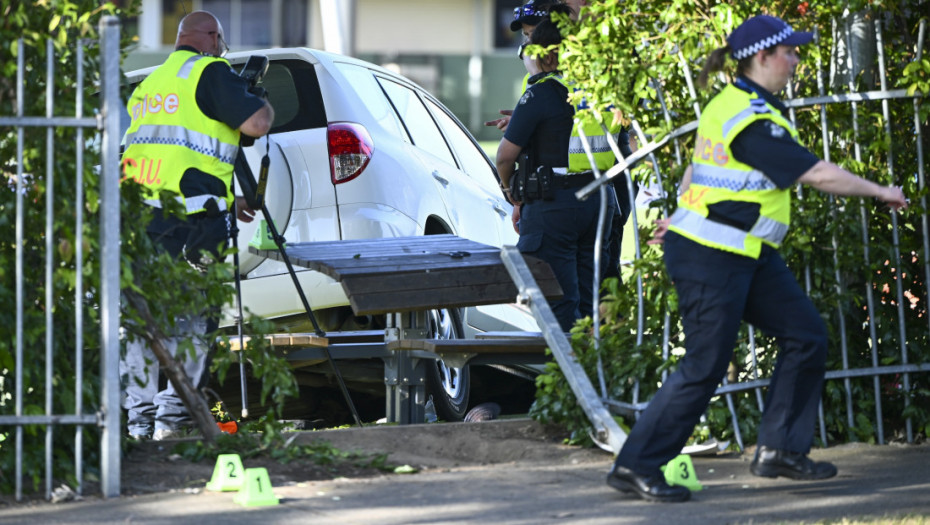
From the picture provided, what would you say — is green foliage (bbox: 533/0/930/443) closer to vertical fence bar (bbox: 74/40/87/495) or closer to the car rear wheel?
the car rear wheel

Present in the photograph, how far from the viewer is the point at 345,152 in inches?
303

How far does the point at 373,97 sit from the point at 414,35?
93.0 ft

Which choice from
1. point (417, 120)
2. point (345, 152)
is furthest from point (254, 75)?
point (417, 120)

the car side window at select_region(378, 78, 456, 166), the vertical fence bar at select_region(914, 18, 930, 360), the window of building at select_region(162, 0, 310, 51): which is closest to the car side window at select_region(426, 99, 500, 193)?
the car side window at select_region(378, 78, 456, 166)

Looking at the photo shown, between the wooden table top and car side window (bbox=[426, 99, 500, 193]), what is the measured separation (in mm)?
2310

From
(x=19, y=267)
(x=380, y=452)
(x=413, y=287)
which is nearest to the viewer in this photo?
(x=19, y=267)

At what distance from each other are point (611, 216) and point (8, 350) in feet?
10.6

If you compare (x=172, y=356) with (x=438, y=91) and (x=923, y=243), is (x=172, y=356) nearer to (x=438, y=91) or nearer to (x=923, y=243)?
(x=923, y=243)

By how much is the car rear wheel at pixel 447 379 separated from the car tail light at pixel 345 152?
0.91 meters

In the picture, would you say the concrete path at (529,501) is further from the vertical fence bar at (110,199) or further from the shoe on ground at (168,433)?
the shoe on ground at (168,433)

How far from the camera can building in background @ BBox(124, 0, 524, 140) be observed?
1394 inches

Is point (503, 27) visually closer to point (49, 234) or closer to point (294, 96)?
point (294, 96)

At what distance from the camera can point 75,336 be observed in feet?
17.7

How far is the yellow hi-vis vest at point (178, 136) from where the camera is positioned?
676 cm
